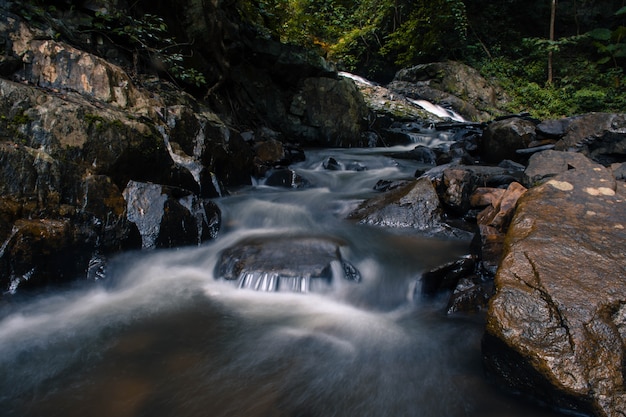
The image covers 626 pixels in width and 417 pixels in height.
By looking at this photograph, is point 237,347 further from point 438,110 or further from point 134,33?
point 438,110

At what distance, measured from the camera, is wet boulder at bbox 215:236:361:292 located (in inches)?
152

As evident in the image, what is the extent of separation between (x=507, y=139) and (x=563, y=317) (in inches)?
320

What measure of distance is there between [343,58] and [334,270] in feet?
57.6

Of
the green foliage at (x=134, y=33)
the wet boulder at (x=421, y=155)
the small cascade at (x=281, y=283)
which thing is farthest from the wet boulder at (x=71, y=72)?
the wet boulder at (x=421, y=155)

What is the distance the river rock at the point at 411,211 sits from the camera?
5.40 m

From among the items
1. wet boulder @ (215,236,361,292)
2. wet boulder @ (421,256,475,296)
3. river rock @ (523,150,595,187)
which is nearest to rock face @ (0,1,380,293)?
wet boulder @ (215,236,361,292)

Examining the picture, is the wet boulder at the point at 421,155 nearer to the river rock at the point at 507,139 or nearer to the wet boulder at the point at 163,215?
the river rock at the point at 507,139

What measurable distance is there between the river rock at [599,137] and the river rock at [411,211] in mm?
4468

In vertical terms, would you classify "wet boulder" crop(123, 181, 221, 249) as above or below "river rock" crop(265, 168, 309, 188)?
below

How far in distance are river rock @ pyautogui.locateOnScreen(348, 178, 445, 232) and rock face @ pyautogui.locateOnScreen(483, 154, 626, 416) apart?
2.26 metres

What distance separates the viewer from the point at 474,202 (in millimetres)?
5594

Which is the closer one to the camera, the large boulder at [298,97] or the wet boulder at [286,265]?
the wet boulder at [286,265]

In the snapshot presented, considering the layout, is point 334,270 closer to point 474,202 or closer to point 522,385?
point 522,385

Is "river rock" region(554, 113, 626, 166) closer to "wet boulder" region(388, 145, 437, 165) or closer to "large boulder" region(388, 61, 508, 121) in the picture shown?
"wet boulder" region(388, 145, 437, 165)
